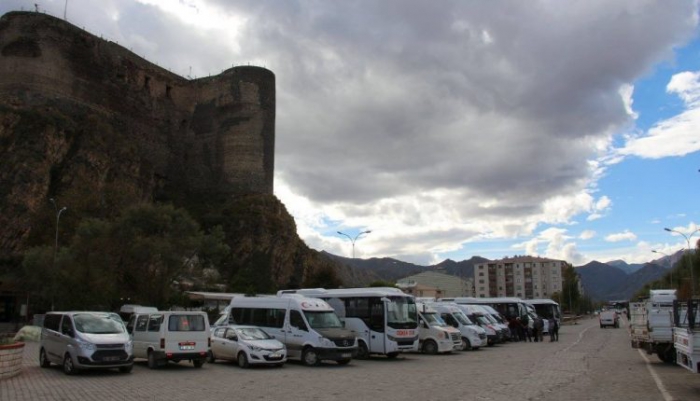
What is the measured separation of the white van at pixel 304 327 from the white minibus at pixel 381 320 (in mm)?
1864

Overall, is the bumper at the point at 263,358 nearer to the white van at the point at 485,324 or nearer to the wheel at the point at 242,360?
the wheel at the point at 242,360

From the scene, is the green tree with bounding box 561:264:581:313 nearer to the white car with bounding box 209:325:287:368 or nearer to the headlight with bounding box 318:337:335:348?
the headlight with bounding box 318:337:335:348

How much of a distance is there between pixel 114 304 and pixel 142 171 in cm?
3731

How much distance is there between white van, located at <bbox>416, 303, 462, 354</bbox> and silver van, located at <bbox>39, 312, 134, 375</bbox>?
43.6 feet

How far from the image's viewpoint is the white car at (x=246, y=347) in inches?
772

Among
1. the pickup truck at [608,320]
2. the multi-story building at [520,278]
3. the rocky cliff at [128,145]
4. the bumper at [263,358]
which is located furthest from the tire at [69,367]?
the multi-story building at [520,278]

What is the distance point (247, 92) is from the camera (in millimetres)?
82688

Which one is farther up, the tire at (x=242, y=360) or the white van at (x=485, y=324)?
the white van at (x=485, y=324)

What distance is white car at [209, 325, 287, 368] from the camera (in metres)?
19.6

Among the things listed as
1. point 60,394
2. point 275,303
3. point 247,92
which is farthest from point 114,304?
point 247,92

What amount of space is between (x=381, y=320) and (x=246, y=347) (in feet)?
19.8

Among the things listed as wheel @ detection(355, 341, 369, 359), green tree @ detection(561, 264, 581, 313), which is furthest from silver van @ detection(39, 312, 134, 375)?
green tree @ detection(561, 264, 581, 313)

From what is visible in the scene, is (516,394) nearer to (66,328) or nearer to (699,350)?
(699,350)

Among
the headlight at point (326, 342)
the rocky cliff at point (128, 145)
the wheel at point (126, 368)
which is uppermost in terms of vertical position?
the rocky cliff at point (128, 145)
